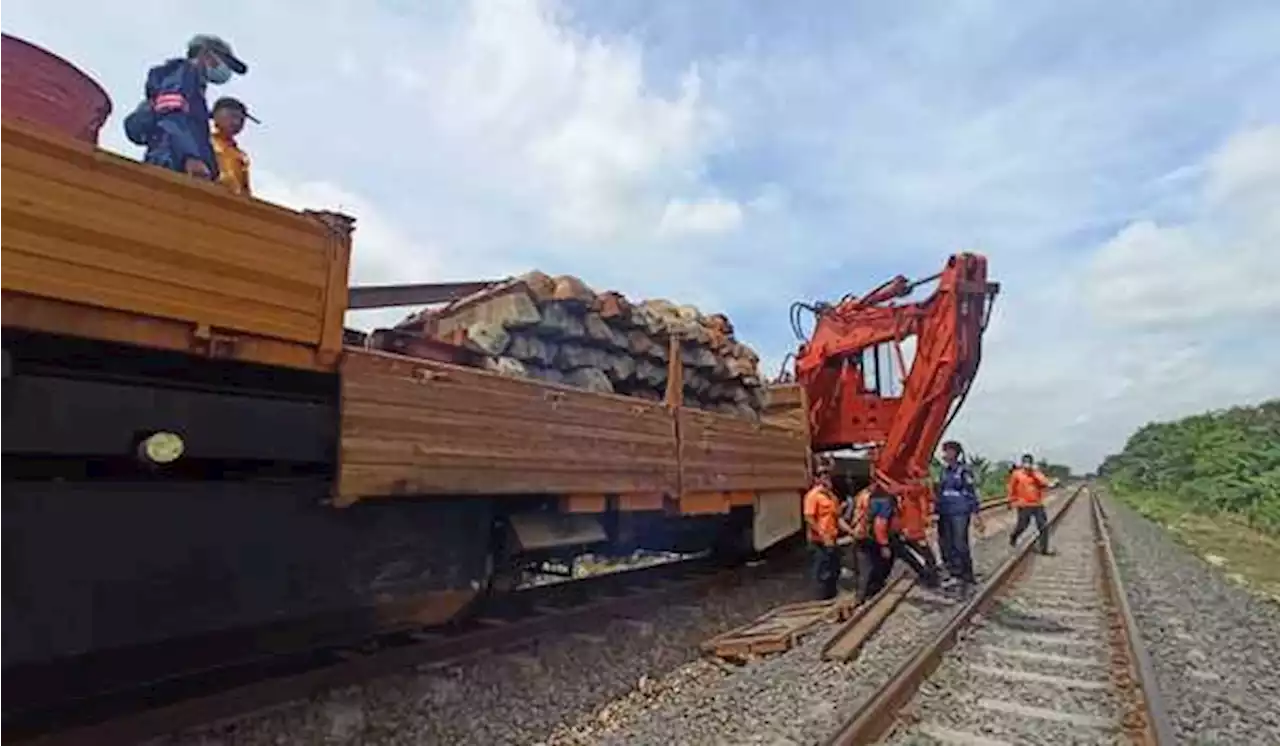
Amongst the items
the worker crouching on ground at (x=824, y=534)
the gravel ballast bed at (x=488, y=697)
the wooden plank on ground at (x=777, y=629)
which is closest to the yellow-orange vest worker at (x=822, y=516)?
the worker crouching on ground at (x=824, y=534)

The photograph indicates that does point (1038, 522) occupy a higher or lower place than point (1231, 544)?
higher

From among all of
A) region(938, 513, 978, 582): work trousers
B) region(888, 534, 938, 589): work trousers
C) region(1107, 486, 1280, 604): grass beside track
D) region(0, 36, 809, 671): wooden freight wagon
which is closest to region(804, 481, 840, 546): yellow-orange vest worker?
region(888, 534, 938, 589): work trousers

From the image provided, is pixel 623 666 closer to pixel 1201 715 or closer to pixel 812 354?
pixel 1201 715

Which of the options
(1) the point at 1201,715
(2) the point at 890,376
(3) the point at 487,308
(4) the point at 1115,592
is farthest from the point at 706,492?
(4) the point at 1115,592

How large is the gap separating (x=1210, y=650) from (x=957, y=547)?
115 inches

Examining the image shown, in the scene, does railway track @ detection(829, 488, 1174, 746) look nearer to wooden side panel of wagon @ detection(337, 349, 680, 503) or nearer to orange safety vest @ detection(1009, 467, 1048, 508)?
wooden side panel of wagon @ detection(337, 349, 680, 503)

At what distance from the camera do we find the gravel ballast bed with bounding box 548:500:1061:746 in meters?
4.58

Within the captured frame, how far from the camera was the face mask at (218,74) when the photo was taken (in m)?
4.14

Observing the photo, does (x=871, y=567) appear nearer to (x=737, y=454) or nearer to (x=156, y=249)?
(x=737, y=454)

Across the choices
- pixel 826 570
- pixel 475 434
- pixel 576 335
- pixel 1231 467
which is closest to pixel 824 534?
pixel 826 570

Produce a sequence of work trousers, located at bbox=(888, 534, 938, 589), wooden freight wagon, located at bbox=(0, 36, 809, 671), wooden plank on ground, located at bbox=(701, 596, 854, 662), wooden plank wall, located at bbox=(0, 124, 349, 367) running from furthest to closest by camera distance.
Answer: work trousers, located at bbox=(888, 534, 938, 589), wooden plank on ground, located at bbox=(701, 596, 854, 662), wooden freight wagon, located at bbox=(0, 36, 809, 671), wooden plank wall, located at bbox=(0, 124, 349, 367)

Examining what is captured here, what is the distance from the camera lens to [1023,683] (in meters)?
5.72

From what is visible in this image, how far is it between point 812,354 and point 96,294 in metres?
9.78

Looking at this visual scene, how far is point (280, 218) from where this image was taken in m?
3.53
